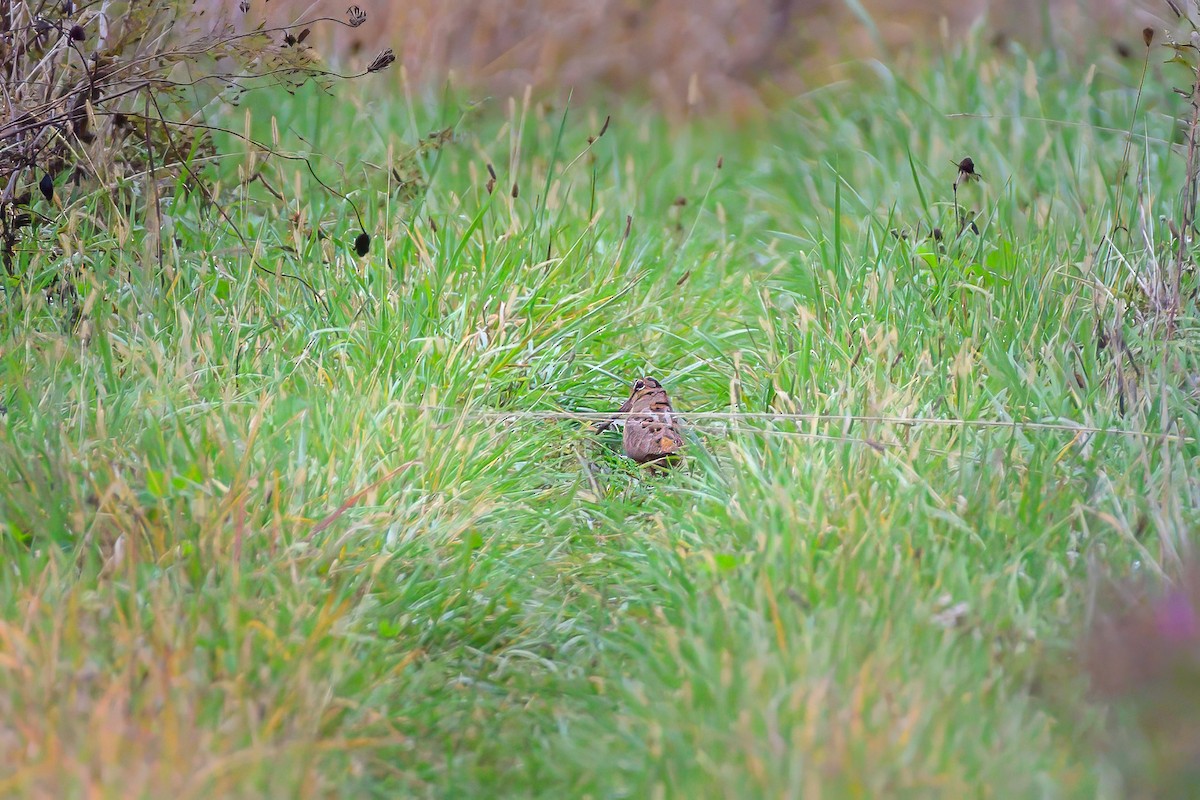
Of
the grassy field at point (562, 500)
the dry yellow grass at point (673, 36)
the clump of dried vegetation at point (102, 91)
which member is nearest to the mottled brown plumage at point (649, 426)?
the grassy field at point (562, 500)

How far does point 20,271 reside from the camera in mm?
3740

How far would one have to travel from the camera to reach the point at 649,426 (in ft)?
11.7

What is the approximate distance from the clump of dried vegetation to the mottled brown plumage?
85cm

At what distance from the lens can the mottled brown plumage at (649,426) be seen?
353 cm

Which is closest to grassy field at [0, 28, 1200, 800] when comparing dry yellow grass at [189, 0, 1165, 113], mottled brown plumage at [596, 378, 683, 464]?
mottled brown plumage at [596, 378, 683, 464]

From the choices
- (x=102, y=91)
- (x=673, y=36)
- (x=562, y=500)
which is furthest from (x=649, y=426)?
(x=673, y=36)

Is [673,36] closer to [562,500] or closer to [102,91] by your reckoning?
[102,91]

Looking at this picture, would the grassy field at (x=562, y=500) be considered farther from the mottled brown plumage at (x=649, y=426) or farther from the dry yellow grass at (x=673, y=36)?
the dry yellow grass at (x=673, y=36)

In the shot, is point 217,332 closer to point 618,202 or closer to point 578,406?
point 578,406

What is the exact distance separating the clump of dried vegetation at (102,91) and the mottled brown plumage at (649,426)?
854 mm

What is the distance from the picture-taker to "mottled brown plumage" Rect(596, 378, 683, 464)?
3527 millimetres

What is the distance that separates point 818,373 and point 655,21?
5090 mm

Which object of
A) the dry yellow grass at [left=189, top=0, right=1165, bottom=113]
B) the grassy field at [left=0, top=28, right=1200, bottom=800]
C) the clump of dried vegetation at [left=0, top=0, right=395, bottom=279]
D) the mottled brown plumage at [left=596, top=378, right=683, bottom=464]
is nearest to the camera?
the grassy field at [left=0, top=28, right=1200, bottom=800]

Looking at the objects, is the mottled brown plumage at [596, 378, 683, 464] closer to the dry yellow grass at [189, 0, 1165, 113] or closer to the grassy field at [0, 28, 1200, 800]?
the grassy field at [0, 28, 1200, 800]
